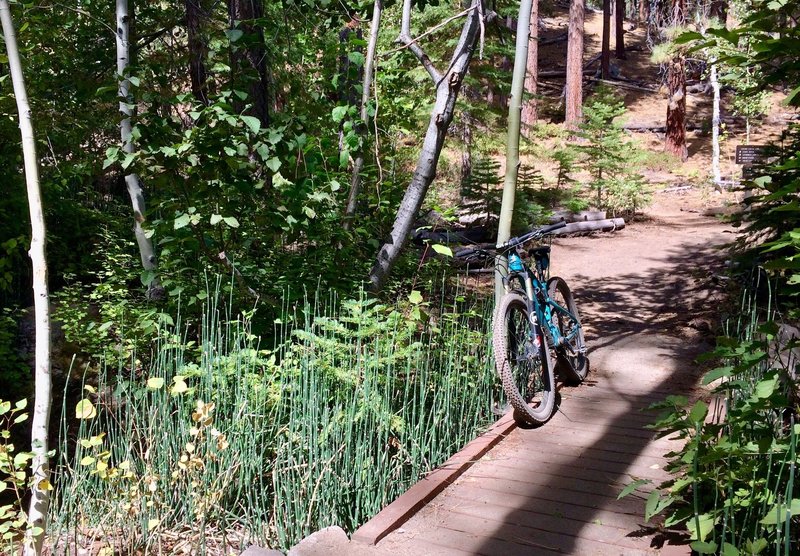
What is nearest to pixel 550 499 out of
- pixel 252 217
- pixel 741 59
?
pixel 741 59

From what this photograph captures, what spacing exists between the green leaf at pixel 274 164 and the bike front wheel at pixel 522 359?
1.56 m

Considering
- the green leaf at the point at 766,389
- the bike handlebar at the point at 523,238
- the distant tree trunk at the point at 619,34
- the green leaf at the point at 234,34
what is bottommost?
the green leaf at the point at 766,389

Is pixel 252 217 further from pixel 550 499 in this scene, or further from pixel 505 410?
pixel 550 499

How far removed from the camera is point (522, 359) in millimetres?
4234

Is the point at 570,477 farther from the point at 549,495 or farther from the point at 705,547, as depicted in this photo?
the point at 705,547

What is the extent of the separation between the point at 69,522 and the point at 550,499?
2.19 m

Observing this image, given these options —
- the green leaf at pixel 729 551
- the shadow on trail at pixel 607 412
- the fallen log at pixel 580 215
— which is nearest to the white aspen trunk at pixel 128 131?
the shadow on trail at pixel 607 412

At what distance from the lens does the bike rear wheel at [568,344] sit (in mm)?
4746

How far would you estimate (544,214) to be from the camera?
10.8 m

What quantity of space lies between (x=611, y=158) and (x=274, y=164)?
10710mm

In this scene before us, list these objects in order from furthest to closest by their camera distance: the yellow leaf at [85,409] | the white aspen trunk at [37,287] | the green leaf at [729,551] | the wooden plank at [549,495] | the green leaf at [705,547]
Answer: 1. the wooden plank at [549,495]
2. the white aspen trunk at [37,287]
3. the yellow leaf at [85,409]
4. the green leaf at [705,547]
5. the green leaf at [729,551]

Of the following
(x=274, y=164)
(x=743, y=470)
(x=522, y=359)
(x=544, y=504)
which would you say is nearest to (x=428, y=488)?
(x=544, y=504)

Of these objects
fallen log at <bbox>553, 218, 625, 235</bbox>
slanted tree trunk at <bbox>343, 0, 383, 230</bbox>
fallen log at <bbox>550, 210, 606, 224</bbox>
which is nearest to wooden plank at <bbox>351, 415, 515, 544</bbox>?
slanted tree trunk at <bbox>343, 0, 383, 230</bbox>

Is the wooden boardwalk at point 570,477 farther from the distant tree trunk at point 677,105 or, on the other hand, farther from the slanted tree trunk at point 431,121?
the distant tree trunk at point 677,105
